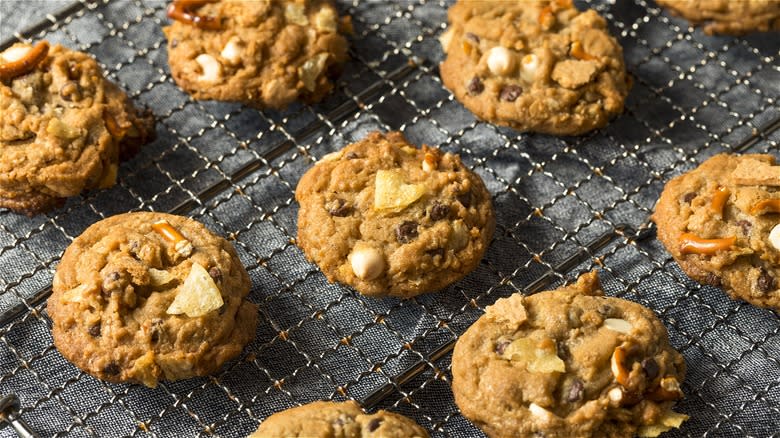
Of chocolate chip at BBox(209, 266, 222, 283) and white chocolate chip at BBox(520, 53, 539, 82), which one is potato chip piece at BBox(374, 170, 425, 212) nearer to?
chocolate chip at BBox(209, 266, 222, 283)

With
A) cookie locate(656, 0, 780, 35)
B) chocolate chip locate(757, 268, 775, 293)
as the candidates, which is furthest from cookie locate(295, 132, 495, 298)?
cookie locate(656, 0, 780, 35)

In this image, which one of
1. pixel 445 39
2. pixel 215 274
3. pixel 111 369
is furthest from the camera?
pixel 445 39

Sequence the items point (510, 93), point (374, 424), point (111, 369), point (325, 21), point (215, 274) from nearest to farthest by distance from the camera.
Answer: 1. point (374, 424)
2. point (111, 369)
3. point (215, 274)
4. point (510, 93)
5. point (325, 21)

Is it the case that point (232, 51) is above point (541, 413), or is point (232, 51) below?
above

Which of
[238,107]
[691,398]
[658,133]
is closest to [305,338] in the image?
[238,107]

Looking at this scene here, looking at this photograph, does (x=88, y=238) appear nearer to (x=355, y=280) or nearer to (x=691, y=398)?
(x=355, y=280)

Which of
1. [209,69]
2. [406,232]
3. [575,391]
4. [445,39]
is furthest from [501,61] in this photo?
[575,391]

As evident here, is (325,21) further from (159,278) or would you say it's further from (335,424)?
(335,424)
